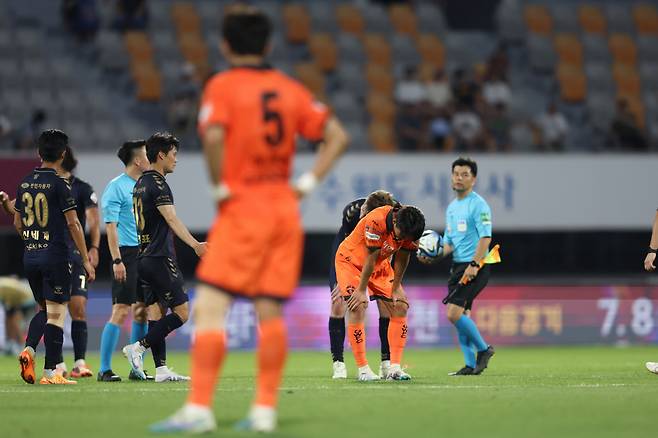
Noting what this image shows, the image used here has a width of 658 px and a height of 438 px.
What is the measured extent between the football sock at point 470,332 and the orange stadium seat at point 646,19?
632 inches

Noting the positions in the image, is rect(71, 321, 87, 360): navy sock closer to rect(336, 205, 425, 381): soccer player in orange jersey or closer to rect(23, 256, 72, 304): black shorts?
rect(23, 256, 72, 304): black shorts

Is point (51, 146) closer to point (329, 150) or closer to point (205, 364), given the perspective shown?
point (329, 150)

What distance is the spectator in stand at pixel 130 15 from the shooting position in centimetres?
2502

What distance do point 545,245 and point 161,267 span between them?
13742 mm

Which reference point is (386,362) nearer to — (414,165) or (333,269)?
(333,269)

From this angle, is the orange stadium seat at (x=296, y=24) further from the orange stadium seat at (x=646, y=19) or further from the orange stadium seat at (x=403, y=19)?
the orange stadium seat at (x=646, y=19)

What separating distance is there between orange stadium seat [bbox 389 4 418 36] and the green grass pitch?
14579 mm

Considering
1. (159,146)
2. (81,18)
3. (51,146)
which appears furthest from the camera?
(81,18)

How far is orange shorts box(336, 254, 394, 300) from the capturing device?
1245cm

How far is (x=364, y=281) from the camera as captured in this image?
11820 mm

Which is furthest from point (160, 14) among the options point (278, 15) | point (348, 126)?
point (348, 126)

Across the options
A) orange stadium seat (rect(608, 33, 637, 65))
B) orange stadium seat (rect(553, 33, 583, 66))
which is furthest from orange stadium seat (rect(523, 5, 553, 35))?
orange stadium seat (rect(608, 33, 637, 65))

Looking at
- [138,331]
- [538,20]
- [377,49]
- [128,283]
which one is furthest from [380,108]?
[138,331]

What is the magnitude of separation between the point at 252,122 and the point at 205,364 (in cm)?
138
